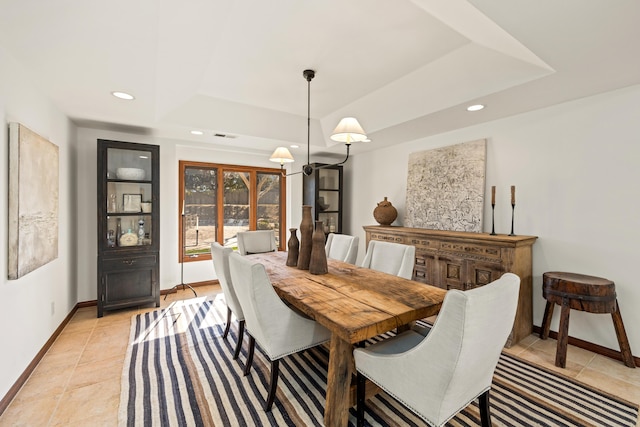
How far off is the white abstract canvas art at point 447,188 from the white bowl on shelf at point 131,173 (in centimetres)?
361

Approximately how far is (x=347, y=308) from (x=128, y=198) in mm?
3373

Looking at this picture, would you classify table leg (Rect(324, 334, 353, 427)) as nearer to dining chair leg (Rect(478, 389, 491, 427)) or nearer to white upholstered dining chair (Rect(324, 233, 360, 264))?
dining chair leg (Rect(478, 389, 491, 427))

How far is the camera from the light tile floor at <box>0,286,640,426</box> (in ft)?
6.04

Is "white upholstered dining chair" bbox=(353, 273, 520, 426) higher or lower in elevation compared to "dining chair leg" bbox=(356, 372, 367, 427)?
higher

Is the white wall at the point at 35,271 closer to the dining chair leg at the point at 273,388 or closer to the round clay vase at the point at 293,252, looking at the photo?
the dining chair leg at the point at 273,388

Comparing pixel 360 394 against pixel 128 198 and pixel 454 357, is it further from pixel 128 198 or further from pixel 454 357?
pixel 128 198

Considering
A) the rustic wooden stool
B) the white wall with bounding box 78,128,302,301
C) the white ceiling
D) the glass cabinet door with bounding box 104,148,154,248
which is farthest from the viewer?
the white wall with bounding box 78,128,302,301

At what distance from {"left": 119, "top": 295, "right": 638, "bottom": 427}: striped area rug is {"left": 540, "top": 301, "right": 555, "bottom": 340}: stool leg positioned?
23.1 inches

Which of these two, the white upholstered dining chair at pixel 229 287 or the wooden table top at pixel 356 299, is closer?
the wooden table top at pixel 356 299

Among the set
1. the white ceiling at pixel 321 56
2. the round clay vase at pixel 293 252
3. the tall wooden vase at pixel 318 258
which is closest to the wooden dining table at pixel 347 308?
the tall wooden vase at pixel 318 258

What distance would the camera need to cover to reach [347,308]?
168 cm

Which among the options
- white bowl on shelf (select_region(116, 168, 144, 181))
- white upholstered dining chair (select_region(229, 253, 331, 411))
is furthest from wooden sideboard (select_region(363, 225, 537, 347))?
white bowl on shelf (select_region(116, 168, 144, 181))

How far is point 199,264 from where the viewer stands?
466 centimetres

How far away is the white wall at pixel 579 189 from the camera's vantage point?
247 centimetres
